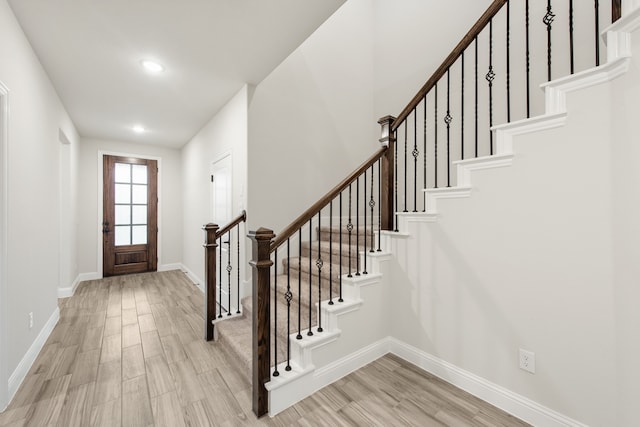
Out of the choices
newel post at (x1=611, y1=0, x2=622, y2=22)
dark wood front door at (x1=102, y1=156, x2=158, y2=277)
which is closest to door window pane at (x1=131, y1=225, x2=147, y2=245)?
dark wood front door at (x1=102, y1=156, x2=158, y2=277)

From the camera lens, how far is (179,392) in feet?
6.44

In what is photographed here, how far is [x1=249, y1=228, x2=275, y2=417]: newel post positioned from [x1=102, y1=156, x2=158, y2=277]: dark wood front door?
5001mm

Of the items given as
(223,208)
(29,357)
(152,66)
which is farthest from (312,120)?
(29,357)

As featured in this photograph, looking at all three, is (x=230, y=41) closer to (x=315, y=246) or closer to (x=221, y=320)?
(x=315, y=246)

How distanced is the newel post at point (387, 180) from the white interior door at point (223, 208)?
6.08ft

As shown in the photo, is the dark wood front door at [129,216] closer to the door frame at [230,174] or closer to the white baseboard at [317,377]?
the door frame at [230,174]

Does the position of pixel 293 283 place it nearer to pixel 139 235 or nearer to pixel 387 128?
pixel 387 128

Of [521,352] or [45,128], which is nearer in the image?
[521,352]

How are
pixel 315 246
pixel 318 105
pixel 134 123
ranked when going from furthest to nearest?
pixel 134 123, pixel 318 105, pixel 315 246

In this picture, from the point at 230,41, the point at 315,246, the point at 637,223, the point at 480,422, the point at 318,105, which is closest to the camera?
the point at 637,223

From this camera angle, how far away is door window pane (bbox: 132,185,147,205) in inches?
219

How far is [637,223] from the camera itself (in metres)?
1.30

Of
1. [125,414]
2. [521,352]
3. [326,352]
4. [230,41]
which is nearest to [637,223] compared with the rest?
[521,352]

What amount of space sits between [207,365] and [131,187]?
464cm
